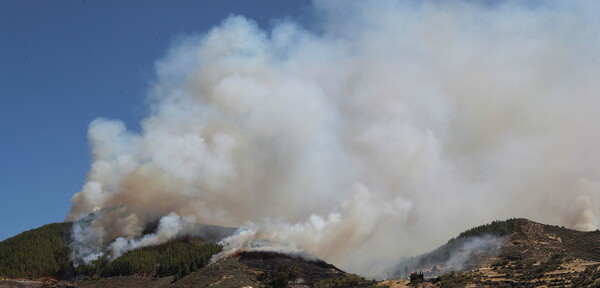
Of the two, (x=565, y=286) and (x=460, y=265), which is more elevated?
(x=460, y=265)

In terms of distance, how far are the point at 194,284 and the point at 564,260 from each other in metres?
100

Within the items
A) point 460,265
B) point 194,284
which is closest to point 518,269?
point 460,265

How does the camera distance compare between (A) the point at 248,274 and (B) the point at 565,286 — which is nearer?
(B) the point at 565,286

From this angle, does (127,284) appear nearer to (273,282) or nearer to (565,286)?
(273,282)

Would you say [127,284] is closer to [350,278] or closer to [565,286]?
[350,278]

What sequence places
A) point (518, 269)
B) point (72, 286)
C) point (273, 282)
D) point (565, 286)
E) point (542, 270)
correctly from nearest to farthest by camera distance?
1. point (565, 286)
2. point (542, 270)
3. point (518, 269)
4. point (273, 282)
5. point (72, 286)

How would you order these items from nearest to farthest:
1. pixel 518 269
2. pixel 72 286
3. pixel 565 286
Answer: pixel 565 286 → pixel 518 269 → pixel 72 286

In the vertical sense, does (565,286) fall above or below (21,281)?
below

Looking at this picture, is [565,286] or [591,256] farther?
[591,256]

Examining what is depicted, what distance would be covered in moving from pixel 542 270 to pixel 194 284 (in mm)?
93890

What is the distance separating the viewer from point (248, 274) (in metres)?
190

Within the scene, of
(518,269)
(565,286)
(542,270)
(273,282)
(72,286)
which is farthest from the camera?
(72,286)

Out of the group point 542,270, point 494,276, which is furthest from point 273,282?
point 542,270

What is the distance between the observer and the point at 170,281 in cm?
19888
